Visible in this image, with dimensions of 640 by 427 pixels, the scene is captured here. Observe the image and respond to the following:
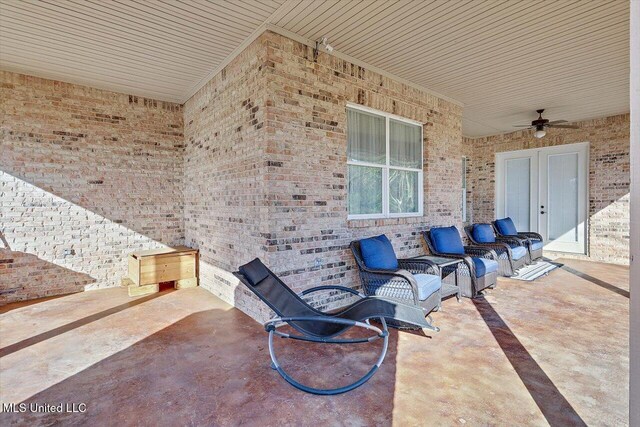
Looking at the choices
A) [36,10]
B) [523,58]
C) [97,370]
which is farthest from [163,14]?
[523,58]

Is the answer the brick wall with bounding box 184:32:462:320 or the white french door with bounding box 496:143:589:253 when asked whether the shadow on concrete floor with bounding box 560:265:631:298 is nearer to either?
the white french door with bounding box 496:143:589:253

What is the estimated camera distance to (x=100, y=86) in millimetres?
5340

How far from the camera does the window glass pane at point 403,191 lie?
17.4 ft

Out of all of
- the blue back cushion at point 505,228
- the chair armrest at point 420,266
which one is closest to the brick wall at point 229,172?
the chair armrest at point 420,266

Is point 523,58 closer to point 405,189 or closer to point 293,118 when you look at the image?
point 405,189

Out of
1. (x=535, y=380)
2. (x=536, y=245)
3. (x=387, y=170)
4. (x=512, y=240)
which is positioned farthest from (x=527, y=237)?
(x=535, y=380)

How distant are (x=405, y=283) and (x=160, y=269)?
3813mm

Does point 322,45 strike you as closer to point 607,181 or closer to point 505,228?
point 505,228

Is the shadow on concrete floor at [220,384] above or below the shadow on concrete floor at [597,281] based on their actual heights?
below

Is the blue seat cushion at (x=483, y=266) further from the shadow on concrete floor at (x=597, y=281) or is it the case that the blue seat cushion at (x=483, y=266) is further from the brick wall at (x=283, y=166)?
the shadow on concrete floor at (x=597, y=281)

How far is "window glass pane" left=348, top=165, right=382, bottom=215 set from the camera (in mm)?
4734

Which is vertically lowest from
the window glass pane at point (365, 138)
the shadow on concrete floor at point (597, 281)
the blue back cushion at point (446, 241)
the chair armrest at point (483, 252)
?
the shadow on concrete floor at point (597, 281)

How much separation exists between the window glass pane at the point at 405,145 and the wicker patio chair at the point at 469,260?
1204 millimetres

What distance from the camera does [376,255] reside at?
415cm
